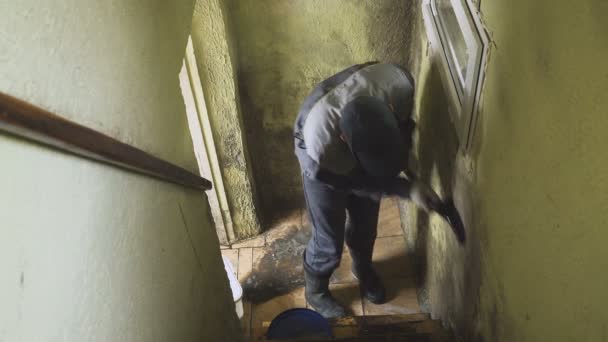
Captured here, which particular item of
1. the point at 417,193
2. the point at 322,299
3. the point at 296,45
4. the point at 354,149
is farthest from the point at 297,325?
the point at 296,45

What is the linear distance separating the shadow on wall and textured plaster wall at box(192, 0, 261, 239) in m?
1.13

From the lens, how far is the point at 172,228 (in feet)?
5.15

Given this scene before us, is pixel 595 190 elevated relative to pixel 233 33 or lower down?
lower down

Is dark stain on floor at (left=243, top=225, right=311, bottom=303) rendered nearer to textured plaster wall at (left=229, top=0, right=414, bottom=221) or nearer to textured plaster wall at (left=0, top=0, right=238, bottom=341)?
textured plaster wall at (left=229, top=0, right=414, bottom=221)

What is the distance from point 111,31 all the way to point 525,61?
108 cm

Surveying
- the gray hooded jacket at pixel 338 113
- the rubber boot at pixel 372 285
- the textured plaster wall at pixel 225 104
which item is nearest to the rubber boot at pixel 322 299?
the rubber boot at pixel 372 285

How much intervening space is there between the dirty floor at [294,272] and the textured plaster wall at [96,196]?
5.60 feet

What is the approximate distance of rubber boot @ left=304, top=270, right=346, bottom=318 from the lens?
3.31m

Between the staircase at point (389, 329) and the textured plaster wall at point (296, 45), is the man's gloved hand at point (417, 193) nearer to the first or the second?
the staircase at point (389, 329)

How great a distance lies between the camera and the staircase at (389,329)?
2.63m

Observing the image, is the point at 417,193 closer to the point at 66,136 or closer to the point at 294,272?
the point at 294,272

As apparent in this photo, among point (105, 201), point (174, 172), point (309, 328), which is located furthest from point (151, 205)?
point (309, 328)

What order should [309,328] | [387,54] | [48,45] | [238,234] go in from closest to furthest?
[48,45] → [309,328] → [387,54] → [238,234]

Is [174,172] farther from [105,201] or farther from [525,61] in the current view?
[525,61]
